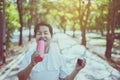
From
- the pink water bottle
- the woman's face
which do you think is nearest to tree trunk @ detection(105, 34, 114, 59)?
the woman's face

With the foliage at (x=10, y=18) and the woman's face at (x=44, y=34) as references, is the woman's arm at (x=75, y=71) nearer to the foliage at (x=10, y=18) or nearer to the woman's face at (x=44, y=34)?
Result: the woman's face at (x=44, y=34)

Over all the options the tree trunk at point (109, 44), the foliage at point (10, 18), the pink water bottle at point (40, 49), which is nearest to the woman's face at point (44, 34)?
the pink water bottle at point (40, 49)

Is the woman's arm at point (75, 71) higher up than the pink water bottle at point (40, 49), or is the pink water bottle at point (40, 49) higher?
the pink water bottle at point (40, 49)

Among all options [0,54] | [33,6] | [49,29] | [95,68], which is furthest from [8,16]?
[33,6]

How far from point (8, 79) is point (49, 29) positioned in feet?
35.2

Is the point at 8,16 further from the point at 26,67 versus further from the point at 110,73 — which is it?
the point at 26,67

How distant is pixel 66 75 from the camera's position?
3854 mm

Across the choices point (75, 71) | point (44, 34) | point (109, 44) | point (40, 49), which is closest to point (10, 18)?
point (109, 44)

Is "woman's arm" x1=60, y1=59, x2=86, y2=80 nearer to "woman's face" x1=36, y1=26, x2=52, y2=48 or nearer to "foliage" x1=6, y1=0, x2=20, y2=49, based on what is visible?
"woman's face" x1=36, y1=26, x2=52, y2=48

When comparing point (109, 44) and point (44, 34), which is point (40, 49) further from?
point (109, 44)

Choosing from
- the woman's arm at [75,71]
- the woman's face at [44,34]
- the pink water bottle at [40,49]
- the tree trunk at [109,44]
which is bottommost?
the tree trunk at [109,44]

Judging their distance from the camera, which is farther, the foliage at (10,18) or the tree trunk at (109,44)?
the foliage at (10,18)

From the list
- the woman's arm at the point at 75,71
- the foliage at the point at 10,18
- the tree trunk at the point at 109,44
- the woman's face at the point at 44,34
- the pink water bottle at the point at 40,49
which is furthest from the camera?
the foliage at the point at 10,18

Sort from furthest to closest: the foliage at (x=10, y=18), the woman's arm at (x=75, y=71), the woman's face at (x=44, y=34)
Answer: the foliage at (x=10, y=18)
the woman's face at (x=44, y=34)
the woman's arm at (x=75, y=71)
